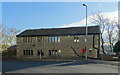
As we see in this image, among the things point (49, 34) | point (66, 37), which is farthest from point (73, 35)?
point (49, 34)

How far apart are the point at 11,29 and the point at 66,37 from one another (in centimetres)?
2630

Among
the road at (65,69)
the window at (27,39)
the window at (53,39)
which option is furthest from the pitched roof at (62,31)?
the road at (65,69)

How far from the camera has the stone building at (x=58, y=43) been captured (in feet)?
102

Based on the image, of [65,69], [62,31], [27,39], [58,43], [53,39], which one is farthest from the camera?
[27,39]

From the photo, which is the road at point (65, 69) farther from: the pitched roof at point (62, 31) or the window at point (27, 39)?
the window at point (27, 39)

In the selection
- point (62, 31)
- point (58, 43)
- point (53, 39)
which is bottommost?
point (58, 43)

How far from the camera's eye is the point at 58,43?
33.5 metres

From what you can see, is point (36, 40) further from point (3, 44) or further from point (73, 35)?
point (3, 44)

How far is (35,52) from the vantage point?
34.9 m

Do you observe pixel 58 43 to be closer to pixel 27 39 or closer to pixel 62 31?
pixel 62 31

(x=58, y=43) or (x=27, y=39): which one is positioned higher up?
(x=27, y=39)

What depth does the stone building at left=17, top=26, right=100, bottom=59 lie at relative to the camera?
31.0 m

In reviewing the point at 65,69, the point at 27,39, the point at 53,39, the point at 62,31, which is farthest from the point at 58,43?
the point at 65,69

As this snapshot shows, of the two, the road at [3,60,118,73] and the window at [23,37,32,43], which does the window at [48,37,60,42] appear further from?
the road at [3,60,118,73]
